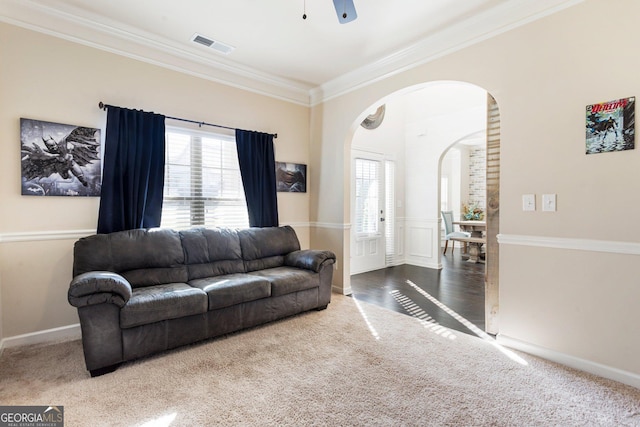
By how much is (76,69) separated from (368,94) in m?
3.09

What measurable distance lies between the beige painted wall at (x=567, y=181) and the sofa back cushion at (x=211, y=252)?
2721 mm

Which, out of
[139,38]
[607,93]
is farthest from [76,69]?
[607,93]

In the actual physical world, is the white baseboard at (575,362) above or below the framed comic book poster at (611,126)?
below

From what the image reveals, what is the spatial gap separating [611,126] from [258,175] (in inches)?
135

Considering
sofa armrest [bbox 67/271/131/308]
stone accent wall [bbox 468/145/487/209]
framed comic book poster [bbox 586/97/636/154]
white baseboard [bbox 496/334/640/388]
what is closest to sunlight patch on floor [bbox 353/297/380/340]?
white baseboard [bbox 496/334/640/388]

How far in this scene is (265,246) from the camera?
3766mm

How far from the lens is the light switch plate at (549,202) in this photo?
244 cm

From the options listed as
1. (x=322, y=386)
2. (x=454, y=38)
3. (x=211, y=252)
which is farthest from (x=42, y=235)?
(x=454, y=38)

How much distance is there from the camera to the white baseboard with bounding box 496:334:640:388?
6.98ft

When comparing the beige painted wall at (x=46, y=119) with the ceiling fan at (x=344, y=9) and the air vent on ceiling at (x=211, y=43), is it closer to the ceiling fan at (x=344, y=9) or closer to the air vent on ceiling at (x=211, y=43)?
the air vent on ceiling at (x=211, y=43)

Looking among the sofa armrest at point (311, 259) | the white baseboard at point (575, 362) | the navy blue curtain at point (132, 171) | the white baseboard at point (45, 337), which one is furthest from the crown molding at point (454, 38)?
the white baseboard at point (45, 337)

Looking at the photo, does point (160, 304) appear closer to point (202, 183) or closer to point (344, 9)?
point (202, 183)

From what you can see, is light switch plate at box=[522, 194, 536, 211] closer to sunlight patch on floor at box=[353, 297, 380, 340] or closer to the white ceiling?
the white ceiling

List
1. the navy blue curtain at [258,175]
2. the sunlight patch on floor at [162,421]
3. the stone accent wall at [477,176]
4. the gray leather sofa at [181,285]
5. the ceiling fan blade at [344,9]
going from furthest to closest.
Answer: the stone accent wall at [477,176]
the navy blue curtain at [258,175]
the gray leather sofa at [181,285]
the ceiling fan blade at [344,9]
the sunlight patch on floor at [162,421]
